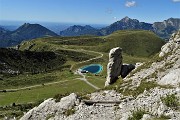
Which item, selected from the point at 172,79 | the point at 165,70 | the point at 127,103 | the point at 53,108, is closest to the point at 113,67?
the point at 165,70

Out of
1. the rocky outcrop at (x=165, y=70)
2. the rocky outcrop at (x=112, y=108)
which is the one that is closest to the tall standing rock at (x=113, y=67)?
the rocky outcrop at (x=165, y=70)

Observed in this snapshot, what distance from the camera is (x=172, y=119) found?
24812 mm

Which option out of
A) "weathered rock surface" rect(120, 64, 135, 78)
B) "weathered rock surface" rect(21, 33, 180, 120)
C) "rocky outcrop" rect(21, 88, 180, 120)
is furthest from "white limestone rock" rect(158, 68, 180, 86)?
"weathered rock surface" rect(120, 64, 135, 78)

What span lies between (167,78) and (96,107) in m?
10.5

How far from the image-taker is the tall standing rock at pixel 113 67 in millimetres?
54312

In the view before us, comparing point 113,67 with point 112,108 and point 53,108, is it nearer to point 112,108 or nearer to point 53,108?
point 53,108

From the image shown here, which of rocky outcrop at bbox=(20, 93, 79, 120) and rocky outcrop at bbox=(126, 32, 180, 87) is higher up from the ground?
rocky outcrop at bbox=(126, 32, 180, 87)

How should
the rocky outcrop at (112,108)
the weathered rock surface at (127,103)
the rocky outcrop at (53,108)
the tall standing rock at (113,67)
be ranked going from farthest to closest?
the tall standing rock at (113,67) < the rocky outcrop at (53,108) < the weathered rock surface at (127,103) < the rocky outcrop at (112,108)

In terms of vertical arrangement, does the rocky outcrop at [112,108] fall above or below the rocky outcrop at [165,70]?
below

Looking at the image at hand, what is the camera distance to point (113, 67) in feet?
180

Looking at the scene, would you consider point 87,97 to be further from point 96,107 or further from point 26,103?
point 26,103

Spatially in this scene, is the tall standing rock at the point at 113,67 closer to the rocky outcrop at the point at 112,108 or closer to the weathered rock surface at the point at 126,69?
the weathered rock surface at the point at 126,69

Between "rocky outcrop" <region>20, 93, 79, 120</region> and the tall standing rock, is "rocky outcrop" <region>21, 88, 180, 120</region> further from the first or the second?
the tall standing rock

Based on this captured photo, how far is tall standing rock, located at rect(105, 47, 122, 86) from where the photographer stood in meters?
54.3
